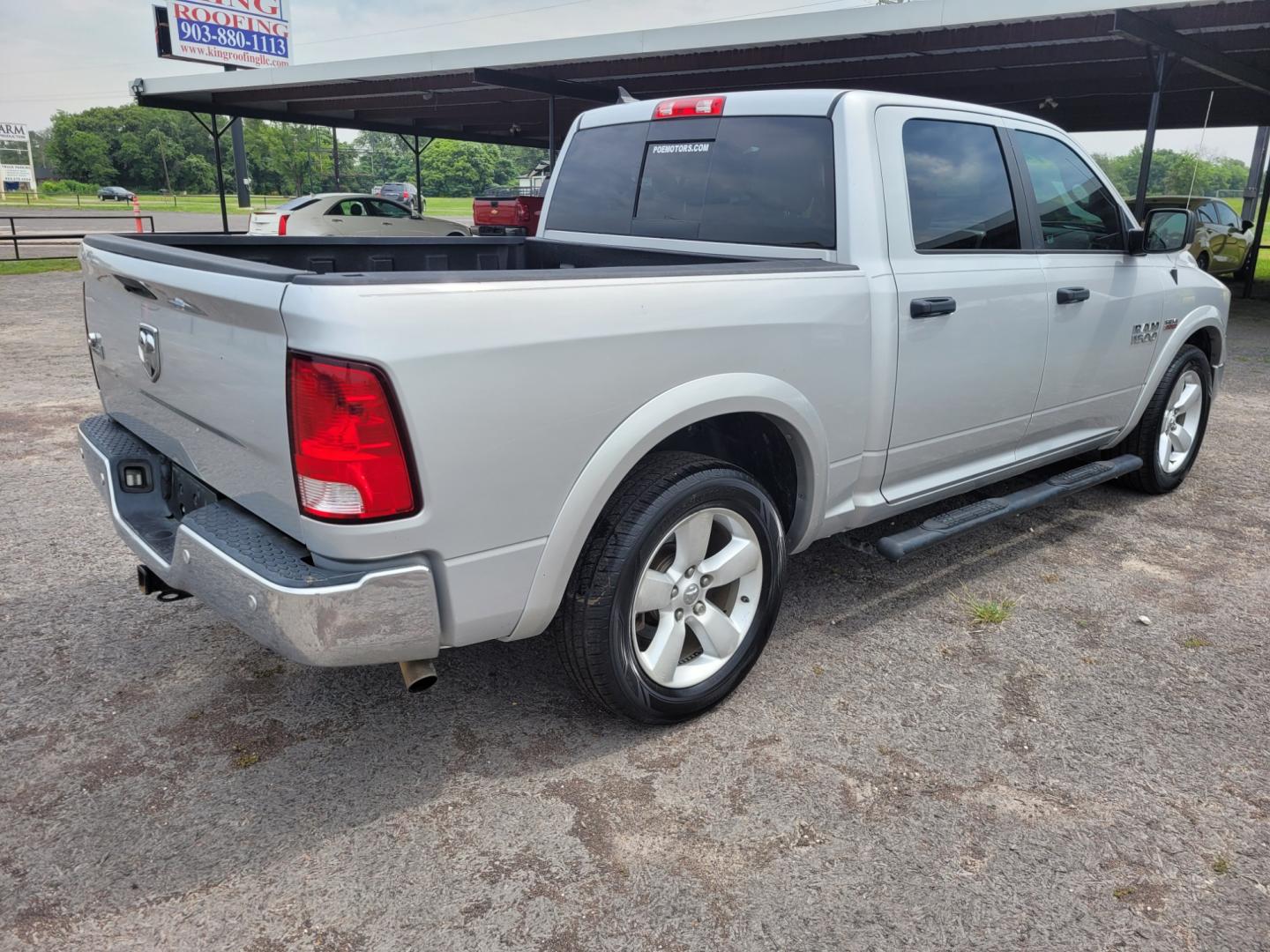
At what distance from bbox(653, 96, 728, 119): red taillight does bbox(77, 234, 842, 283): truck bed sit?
0.55 m

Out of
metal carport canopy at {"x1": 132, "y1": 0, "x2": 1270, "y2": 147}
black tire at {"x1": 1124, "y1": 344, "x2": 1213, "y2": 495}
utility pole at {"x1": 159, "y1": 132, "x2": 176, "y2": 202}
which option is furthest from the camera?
utility pole at {"x1": 159, "y1": 132, "x2": 176, "y2": 202}

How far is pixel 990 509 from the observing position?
3850 mm

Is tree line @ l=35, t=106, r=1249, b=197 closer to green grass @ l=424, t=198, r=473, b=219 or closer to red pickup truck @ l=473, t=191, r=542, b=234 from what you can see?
green grass @ l=424, t=198, r=473, b=219

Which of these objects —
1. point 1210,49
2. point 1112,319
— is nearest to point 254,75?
point 1210,49

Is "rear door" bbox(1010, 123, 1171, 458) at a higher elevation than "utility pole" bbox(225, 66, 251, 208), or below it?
below

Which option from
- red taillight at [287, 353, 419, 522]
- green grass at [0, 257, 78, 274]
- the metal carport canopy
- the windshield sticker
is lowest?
green grass at [0, 257, 78, 274]

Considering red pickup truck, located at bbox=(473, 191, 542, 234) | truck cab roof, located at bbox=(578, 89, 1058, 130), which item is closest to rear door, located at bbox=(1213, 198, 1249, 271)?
red pickup truck, located at bbox=(473, 191, 542, 234)

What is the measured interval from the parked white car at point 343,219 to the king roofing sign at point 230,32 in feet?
70.5

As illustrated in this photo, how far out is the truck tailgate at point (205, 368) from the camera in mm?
2213

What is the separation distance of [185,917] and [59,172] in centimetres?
11944

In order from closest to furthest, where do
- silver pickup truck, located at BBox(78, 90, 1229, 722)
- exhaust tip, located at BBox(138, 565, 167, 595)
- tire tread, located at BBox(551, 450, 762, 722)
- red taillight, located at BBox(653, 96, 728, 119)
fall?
1. silver pickup truck, located at BBox(78, 90, 1229, 722)
2. tire tread, located at BBox(551, 450, 762, 722)
3. exhaust tip, located at BBox(138, 565, 167, 595)
4. red taillight, located at BBox(653, 96, 728, 119)

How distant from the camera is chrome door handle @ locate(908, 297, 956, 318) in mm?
3270

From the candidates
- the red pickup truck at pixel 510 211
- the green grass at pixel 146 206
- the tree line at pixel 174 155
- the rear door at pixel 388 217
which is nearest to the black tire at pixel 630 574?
the red pickup truck at pixel 510 211

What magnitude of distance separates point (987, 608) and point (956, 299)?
128 cm
